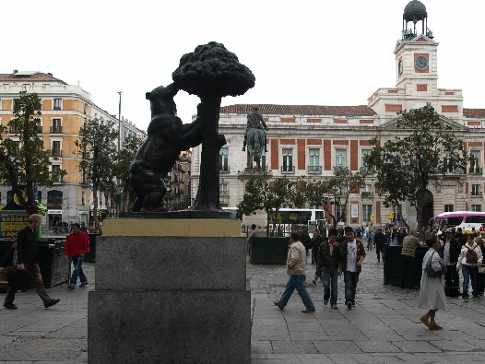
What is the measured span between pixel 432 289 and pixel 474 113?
67.3 meters

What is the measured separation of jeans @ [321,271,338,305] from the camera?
1170cm

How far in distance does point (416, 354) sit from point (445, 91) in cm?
6571

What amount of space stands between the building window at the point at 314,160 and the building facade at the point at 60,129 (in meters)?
22.5

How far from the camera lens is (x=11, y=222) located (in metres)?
17.1

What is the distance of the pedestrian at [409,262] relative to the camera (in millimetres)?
14953

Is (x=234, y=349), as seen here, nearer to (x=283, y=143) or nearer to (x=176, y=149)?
(x=176, y=149)

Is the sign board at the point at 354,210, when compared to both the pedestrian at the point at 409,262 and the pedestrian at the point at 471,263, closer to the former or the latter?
the pedestrian at the point at 409,262

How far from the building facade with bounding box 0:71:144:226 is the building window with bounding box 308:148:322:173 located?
2249cm

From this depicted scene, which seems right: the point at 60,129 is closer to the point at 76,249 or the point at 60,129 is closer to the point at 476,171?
the point at 476,171

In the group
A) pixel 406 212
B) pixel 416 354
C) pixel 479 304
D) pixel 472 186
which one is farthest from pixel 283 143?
pixel 416 354

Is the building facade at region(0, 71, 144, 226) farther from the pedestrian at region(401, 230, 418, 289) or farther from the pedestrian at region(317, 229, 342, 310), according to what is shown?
the pedestrian at region(317, 229, 342, 310)

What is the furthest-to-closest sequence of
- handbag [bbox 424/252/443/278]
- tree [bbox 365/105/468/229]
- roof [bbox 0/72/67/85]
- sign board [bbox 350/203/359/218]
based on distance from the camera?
roof [bbox 0/72/67/85]
sign board [bbox 350/203/359/218]
tree [bbox 365/105/468/229]
handbag [bbox 424/252/443/278]

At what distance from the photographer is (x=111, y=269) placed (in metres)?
6.40

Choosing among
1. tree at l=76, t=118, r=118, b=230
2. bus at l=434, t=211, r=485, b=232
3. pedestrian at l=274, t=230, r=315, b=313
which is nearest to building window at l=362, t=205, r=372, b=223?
bus at l=434, t=211, r=485, b=232
